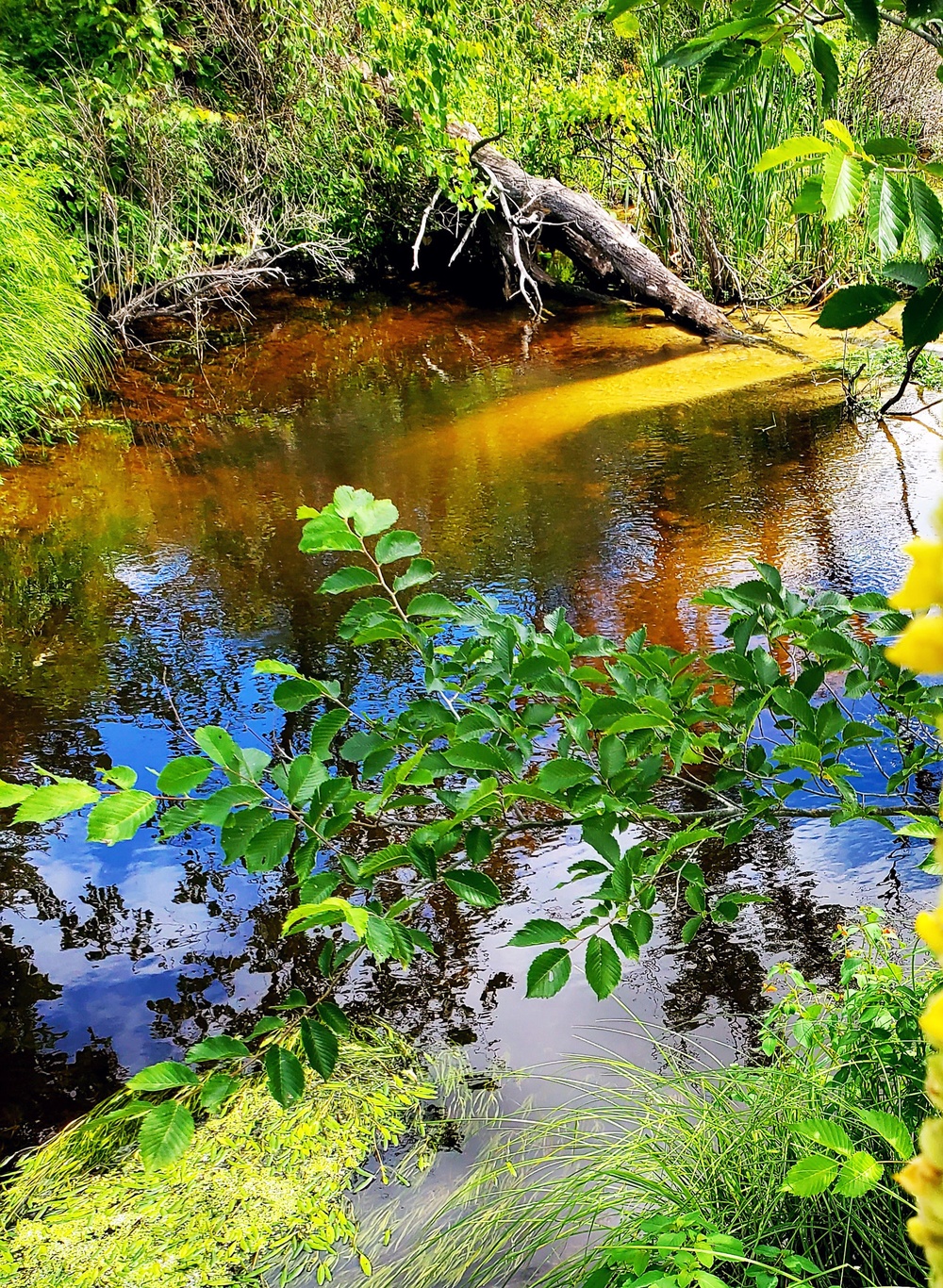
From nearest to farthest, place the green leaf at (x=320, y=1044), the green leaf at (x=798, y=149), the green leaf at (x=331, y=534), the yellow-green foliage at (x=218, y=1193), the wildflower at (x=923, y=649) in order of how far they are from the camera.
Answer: the wildflower at (x=923, y=649), the green leaf at (x=798, y=149), the green leaf at (x=320, y=1044), the green leaf at (x=331, y=534), the yellow-green foliage at (x=218, y=1193)

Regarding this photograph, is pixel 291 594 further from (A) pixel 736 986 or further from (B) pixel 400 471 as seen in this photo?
(A) pixel 736 986

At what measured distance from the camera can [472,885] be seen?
3.70 feet

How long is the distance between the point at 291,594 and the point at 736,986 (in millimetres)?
2867

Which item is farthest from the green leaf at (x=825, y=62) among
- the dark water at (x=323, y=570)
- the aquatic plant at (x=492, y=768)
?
the dark water at (x=323, y=570)

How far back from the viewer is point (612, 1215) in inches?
75.9

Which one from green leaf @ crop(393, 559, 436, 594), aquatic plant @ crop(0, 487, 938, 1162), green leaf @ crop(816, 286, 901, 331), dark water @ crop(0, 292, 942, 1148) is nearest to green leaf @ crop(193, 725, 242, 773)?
aquatic plant @ crop(0, 487, 938, 1162)

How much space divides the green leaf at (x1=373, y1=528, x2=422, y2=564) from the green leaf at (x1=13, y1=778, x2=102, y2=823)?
1.60 feet

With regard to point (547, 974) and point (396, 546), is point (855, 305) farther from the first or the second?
point (547, 974)

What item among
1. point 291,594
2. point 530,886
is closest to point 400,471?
point 291,594

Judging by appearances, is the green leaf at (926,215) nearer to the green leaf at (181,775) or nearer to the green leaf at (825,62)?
the green leaf at (825,62)

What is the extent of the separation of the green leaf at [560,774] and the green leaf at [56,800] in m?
0.49

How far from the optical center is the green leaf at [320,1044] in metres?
1.12

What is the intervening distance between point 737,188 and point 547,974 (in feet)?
27.0

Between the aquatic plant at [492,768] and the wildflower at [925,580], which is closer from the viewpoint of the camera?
the wildflower at [925,580]
